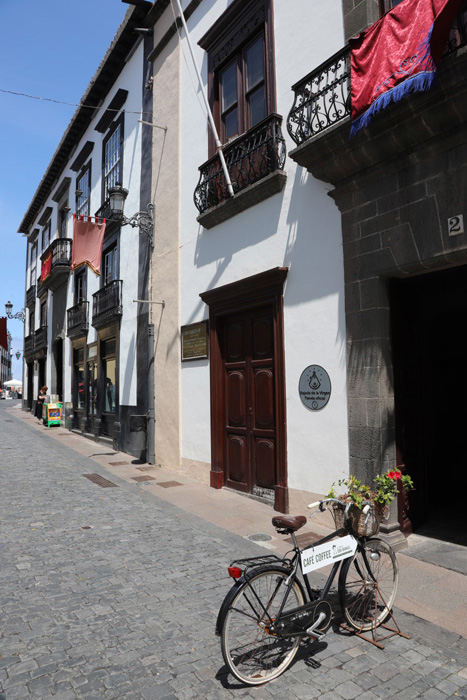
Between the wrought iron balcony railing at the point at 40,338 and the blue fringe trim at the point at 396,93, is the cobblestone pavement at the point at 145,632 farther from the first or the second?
the wrought iron balcony railing at the point at 40,338

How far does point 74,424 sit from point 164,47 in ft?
46.3

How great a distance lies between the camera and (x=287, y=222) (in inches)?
290

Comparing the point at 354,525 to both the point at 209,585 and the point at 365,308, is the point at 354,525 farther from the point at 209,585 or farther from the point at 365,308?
the point at 365,308

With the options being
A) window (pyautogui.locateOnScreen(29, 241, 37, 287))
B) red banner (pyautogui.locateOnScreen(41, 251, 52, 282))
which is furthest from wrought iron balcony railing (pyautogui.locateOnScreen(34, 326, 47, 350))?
window (pyautogui.locateOnScreen(29, 241, 37, 287))

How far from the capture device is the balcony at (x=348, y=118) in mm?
4703

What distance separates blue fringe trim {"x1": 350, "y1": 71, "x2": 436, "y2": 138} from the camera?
460 cm

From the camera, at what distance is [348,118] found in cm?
571

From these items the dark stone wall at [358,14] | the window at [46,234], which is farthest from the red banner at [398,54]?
the window at [46,234]

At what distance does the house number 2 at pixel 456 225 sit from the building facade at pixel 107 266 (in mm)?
7446

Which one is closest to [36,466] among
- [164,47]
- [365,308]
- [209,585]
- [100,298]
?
[100,298]

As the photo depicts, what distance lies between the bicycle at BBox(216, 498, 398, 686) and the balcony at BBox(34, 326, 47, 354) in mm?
23967

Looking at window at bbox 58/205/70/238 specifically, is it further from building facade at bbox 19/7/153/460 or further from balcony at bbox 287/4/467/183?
balcony at bbox 287/4/467/183

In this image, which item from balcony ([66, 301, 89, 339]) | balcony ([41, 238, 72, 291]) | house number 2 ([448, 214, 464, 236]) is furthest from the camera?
balcony ([41, 238, 72, 291])

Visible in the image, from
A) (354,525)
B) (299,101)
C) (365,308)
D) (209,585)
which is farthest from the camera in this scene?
(299,101)
